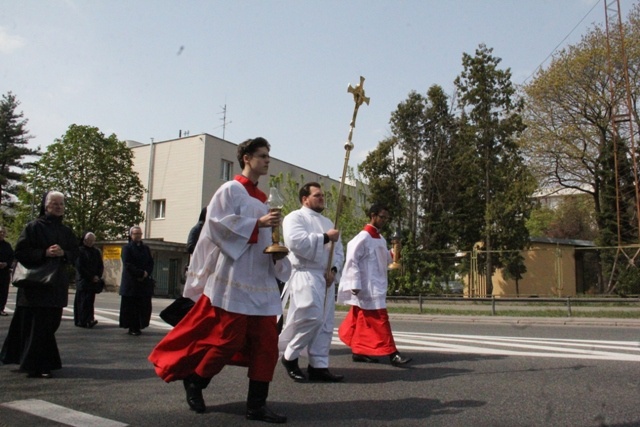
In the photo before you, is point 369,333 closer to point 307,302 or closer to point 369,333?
point 369,333

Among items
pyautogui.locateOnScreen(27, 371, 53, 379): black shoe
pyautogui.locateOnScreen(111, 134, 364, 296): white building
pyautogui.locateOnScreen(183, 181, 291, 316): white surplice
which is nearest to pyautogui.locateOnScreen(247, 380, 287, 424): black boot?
pyautogui.locateOnScreen(183, 181, 291, 316): white surplice

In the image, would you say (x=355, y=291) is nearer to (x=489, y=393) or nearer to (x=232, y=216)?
(x=489, y=393)

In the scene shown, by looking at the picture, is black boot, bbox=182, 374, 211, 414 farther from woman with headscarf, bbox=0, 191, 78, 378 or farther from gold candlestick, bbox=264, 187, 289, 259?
woman with headscarf, bbox=0, 191, 78, 378

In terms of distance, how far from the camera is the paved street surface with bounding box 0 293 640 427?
4133 mm

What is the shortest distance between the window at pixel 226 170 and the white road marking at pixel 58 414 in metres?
37.5

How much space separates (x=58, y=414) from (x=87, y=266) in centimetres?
719

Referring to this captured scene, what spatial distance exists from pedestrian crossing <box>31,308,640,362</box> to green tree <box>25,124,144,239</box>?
3058cm

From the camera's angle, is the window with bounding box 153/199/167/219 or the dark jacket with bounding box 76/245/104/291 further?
the window with bounding box 153/199/167/219

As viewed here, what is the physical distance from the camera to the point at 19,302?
588 centimetres

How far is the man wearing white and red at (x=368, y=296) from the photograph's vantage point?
666 cm

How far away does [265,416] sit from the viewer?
4.05 meters

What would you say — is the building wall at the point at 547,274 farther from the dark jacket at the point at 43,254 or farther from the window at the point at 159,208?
the window at the point at 159,208

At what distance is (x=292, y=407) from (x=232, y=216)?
1.50m

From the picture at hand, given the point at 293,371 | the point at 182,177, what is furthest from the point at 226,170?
the point at 293,371
